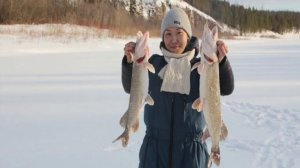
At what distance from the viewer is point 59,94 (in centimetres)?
805

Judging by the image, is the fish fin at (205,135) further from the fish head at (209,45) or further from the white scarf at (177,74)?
the fish head at (209,45)

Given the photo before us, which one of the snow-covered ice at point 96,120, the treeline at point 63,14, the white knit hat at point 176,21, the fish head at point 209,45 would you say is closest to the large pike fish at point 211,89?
the fish head at point 209,45

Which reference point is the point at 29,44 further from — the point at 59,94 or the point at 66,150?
the point at 66,150

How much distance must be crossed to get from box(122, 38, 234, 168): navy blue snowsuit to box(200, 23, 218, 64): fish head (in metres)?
0.44

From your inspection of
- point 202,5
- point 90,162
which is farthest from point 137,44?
point 202,5

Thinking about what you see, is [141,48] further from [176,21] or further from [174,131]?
[174,131]

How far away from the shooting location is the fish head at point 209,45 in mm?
2076

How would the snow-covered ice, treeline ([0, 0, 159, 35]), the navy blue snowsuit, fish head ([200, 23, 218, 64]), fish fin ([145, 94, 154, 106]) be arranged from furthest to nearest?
treeline ([0, 0, 159, 35]) < the snow-covered ice < the navy blue snowsuit < fish fin ([145, 94, 154, 106]) < fish head ([200, 23, 218, 64])

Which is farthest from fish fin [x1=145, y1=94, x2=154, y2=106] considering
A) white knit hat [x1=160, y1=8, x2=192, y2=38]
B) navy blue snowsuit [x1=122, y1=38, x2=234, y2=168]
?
white knit hat [x1=160, y1=8, x2=192, y2=38]

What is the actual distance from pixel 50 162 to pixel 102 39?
70.1ft

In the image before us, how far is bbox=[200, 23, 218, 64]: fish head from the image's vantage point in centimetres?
208

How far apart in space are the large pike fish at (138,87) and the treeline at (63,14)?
2488cm

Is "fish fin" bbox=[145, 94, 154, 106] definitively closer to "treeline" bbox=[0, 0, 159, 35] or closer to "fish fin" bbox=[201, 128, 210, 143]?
"fish fin" bbox=[201, 128, 210, 143]

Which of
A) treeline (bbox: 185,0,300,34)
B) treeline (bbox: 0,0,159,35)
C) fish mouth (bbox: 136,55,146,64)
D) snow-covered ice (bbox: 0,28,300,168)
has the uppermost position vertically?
treeline (bbox: 185,0,300,34)
